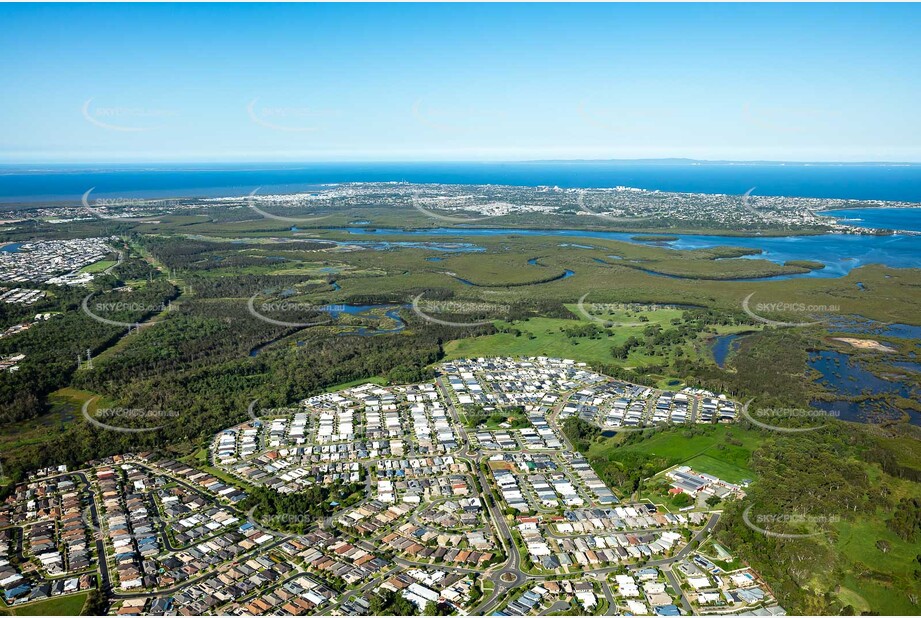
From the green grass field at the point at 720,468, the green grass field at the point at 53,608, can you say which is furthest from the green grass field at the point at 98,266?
the green grass field at the point at 720,468

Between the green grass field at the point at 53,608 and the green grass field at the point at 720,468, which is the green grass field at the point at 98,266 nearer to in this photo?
the green grass field at the point at 53,608

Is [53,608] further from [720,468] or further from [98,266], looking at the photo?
[98,266]

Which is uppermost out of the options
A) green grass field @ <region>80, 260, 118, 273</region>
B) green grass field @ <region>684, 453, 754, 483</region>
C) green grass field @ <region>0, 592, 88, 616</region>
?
green grass field @ <region>80, 260, 118, 273</region>

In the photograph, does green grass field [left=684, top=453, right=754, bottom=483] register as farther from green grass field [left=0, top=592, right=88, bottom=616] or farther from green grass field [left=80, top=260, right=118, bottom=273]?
green grass field [left=80, top=260, right=118, bottom=273]

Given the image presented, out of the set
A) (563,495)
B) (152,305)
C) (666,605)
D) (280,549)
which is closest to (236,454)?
(280,549)

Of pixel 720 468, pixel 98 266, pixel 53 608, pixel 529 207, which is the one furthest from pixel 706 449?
pixel 529 207

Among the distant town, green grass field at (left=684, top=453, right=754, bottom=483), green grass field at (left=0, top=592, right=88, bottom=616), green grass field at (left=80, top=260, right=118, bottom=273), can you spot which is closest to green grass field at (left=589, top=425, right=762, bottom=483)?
green grass field at (left=684, top=453, right=754, bottom=483)

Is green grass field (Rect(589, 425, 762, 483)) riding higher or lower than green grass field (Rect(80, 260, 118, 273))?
lower

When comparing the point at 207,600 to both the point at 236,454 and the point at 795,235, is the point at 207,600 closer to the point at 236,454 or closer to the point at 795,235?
the point at 236,454
